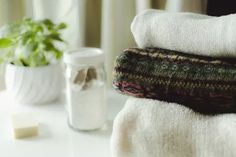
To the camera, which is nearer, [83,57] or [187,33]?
[187,33]

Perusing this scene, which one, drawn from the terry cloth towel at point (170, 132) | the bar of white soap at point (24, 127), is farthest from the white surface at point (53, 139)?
the terry cloth towel at point (170, 132)

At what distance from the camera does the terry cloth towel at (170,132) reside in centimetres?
48

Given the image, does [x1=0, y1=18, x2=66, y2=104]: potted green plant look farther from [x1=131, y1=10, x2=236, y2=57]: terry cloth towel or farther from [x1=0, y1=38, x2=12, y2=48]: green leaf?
[x1=131, y1=10, x2=236, y2=57]: terry cloth towel

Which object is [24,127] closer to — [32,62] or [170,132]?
[32,62]

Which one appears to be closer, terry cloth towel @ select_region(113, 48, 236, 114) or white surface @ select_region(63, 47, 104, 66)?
terry cloth towel @ select_region(113, 48, 236, 114)

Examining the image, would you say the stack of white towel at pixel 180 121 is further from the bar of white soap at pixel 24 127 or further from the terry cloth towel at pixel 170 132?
the bar of white soap at pixel 24 127

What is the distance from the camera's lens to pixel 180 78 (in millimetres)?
503

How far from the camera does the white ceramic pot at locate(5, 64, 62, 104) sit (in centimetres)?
81

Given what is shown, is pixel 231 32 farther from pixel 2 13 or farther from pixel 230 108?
pixel 2 13

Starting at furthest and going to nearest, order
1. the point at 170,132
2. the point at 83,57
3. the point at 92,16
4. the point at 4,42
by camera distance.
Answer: the point at 92,16
the point at 4,42
the point at 83,57
the point at 170,132

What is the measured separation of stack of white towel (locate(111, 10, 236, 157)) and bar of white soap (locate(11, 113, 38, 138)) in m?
0.21

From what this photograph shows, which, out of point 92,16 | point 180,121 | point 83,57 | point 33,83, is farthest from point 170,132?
point 92,16

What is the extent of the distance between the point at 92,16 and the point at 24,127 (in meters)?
0.35

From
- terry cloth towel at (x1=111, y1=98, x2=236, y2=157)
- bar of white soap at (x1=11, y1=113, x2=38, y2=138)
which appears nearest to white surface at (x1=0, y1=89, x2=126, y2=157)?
bar of white soap at (x1=11, y1=113, x2=38, y2=138)
